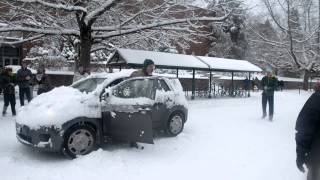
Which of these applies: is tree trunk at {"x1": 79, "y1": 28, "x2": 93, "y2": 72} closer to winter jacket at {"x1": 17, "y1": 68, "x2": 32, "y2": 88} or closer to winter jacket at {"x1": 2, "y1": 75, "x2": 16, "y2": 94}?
winter jacket at {"x1": 17, "y1": 68, "x2": 32, "y2": 88}

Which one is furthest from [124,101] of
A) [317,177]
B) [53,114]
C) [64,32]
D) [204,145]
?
[64,32]

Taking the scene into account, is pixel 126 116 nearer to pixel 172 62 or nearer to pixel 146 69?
pixel 146 69

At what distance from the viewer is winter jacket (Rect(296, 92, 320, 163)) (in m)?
4.34

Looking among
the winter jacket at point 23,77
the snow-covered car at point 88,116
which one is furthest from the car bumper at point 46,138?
→ the winter jacket at point 23,77

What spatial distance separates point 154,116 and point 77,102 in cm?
227

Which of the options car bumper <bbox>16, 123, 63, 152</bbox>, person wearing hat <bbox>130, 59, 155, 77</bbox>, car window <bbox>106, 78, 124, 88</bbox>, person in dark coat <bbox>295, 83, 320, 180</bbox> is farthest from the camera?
person wearing hat <bbox>130, 59, 155, 77</bbox>

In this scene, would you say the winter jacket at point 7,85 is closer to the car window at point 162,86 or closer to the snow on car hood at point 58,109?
the snow on car hood at point 58,109

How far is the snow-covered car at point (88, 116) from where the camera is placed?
7238 mm

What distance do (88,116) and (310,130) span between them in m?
4.49

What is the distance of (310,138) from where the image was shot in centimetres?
433

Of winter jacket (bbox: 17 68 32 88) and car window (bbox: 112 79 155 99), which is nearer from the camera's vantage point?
car window (bbox: 112 79 155 99)

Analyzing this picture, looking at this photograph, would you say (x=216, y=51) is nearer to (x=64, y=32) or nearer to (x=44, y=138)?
(x=64, y=32)

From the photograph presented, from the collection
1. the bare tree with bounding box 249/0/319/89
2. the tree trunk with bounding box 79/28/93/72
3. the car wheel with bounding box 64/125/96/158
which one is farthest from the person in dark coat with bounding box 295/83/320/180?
the bare tree with bounding box 249/0/319/89

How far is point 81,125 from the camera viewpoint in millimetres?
7559
